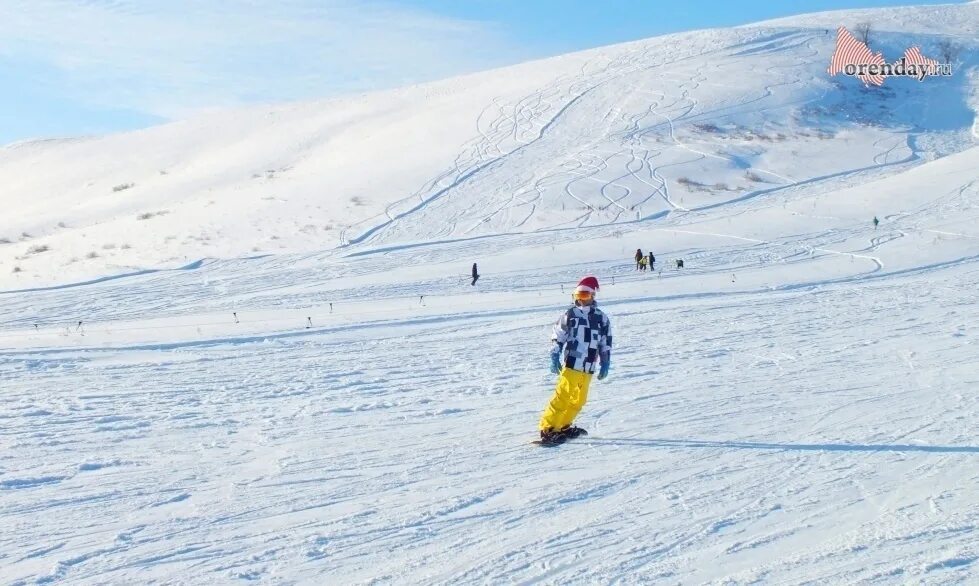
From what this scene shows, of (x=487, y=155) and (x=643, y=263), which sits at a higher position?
(x=487, y=155)

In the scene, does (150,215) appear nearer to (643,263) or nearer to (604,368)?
(643,263)

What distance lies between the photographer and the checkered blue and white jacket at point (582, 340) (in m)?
7.93

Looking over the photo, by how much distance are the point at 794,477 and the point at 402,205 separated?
3750cm

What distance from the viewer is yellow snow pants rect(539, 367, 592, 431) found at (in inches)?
316

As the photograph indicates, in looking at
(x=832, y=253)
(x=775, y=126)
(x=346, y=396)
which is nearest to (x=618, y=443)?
(x=346, y=396)

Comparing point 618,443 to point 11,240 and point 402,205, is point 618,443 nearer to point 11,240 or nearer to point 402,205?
point 402,205

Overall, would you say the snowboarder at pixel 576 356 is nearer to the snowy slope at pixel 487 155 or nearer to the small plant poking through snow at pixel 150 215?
the snowy slope at pixel 487 155

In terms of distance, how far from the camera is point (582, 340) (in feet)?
26.0

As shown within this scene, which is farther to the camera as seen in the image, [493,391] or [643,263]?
[643,263]

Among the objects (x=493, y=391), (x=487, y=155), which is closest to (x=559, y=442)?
(x=493, y=391)

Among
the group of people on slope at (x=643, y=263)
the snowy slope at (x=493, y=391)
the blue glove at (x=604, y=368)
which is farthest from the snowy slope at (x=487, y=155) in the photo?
the blue glove at (x=604, y=368)

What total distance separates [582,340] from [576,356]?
0.52ft

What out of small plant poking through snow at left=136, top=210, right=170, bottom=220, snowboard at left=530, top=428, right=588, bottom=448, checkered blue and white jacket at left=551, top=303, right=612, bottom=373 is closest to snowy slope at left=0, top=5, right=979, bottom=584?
snowboard at left=530, top=428, right=588, bottom=448

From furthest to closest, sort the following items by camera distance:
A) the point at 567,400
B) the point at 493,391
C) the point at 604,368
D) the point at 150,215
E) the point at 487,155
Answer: the point at 487,155, the point at 150,215, the point at 493,391, the point at 567,400, the point at 604,368
